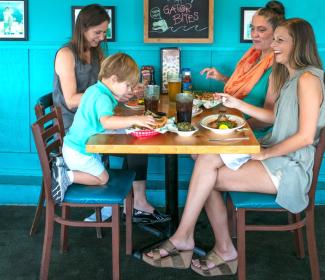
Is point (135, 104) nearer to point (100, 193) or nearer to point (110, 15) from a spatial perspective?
point (100, 193)

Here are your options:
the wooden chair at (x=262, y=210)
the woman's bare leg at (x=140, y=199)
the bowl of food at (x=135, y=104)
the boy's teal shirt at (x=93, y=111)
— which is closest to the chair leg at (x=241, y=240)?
the wooden chair at (x=262, y=210)

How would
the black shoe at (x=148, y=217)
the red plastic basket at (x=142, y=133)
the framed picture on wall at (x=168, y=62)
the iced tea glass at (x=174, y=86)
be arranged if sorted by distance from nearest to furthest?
1. the red plastic basket at (x=142, y=133)
2. the iced tea glass at (x=174, y=86)
3. the black shoe at (x=148, y=217)
4. the framed picture on wall at (x=168, y=62)

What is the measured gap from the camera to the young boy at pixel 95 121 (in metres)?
2.19

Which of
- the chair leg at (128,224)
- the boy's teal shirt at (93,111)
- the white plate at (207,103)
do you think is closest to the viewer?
the boy's teal shirt at (93,111)

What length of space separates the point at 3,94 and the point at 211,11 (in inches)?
59.1

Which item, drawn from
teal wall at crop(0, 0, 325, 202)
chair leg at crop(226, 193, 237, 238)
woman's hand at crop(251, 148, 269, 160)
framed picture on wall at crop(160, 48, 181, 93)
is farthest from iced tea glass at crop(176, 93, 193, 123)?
teal wall at crop(0, 0, 325, 202)

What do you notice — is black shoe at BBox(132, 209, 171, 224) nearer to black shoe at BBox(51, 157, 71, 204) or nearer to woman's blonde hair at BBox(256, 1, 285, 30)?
black shoe at BBox(51, 157, 71, 204)

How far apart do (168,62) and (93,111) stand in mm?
1215

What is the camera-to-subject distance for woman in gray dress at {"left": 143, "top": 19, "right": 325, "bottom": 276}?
218 centimetres

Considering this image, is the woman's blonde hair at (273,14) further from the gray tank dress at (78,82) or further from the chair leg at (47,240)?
the chair leg at (47,240)

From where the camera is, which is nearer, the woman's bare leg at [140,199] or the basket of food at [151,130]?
the basket of food at [151,130]

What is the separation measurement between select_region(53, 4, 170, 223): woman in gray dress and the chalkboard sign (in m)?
0.45

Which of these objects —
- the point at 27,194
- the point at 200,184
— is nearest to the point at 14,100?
the point at 27,194

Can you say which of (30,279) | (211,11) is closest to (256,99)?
(211,11)
